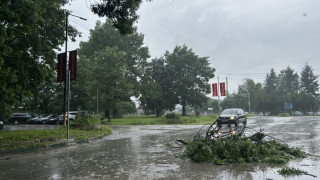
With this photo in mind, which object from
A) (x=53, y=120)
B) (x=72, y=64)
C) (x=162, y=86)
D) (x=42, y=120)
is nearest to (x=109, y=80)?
(x=53, y=120)

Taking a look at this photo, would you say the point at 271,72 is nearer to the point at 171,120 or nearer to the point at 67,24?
the point at 171,120

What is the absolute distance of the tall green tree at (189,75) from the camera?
64.9 m

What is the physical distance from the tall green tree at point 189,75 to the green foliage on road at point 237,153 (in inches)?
2164

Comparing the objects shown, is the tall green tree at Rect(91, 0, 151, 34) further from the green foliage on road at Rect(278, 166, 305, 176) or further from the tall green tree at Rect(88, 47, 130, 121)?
the tall green tree at Rect(88, 47, 130, 121)

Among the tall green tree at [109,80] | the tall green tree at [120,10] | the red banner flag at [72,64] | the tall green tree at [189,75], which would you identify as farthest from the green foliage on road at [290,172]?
the tall green tree at [189,75]

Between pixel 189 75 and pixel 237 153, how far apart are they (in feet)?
190

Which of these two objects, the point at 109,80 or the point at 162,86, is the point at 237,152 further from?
the point at 162,86

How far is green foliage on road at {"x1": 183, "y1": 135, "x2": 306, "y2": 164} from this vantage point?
8.25 meters

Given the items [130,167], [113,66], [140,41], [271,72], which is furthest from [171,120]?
[271,72]

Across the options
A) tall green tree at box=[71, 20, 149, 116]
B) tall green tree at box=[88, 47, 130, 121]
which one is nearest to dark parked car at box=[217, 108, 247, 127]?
tall green tree at box=[88, 47, 130, 121]

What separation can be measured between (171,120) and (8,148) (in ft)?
79.5

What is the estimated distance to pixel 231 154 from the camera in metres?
8.61

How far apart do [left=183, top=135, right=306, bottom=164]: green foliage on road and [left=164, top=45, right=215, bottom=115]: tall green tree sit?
5496 centimetres

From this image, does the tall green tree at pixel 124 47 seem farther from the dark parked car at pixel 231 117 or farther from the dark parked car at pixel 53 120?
the dark parked car at pixel 231 117
